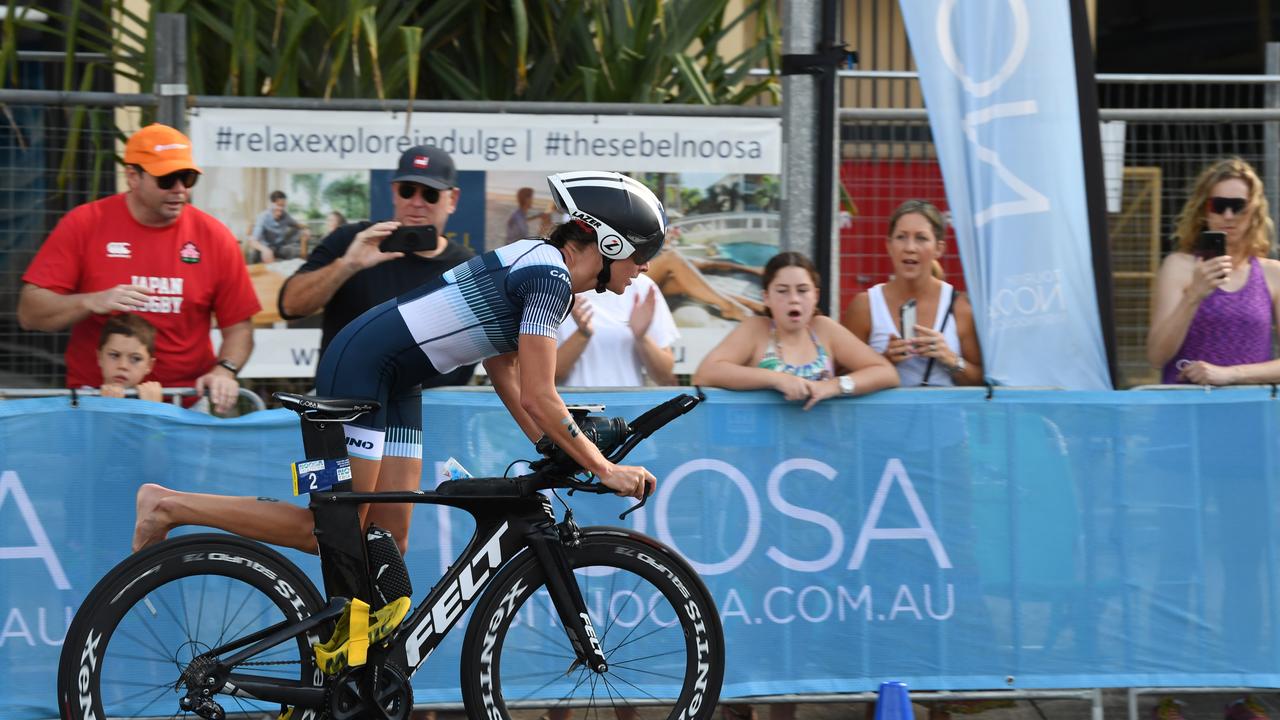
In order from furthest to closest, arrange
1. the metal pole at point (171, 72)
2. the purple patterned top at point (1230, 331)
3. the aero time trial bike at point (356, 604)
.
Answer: the metal pole at point (171, 72) → the purple patterned top at point (1230, 331) → the aero time trial bike at point (356, 604)

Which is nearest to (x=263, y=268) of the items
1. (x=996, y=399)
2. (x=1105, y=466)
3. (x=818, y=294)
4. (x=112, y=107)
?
(x=112, y=107)

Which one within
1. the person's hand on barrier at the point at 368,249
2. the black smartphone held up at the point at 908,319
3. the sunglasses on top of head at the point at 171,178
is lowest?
the black smartphone held up at the point at 908,319

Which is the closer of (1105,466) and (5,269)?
(1105,466)

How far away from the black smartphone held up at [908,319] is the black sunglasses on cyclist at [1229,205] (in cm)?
124

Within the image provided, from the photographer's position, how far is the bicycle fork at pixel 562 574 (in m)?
4.38

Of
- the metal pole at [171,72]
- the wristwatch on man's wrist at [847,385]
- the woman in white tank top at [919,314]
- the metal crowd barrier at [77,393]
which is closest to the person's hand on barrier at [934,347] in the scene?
the woman in white tank top at [919,314]

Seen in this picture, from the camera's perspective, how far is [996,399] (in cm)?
535

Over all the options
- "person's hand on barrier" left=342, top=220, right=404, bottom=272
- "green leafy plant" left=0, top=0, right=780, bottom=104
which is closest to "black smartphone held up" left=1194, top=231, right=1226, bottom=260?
"green leafy plant" left=0, top=0, right=780, bottom=104

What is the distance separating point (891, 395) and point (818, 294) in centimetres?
50

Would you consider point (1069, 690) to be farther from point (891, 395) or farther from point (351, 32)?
point (351, 32)

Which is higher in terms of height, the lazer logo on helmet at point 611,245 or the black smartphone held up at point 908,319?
the lazer logo on helmet at point 611,245

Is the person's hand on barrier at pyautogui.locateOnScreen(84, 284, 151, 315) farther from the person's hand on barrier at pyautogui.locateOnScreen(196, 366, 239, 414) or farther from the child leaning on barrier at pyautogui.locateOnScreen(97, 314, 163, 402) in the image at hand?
the person's hand on barrier at pyautogui.locateOnScreen(196, 366, 239, 414)

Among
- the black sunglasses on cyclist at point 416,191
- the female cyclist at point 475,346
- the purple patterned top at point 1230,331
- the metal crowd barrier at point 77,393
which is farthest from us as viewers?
the purple patterned top at point 1230,331

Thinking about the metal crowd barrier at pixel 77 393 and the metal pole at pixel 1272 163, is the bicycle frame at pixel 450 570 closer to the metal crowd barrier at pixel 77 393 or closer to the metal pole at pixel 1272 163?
the metal crowd barrier at pixel 77 393
